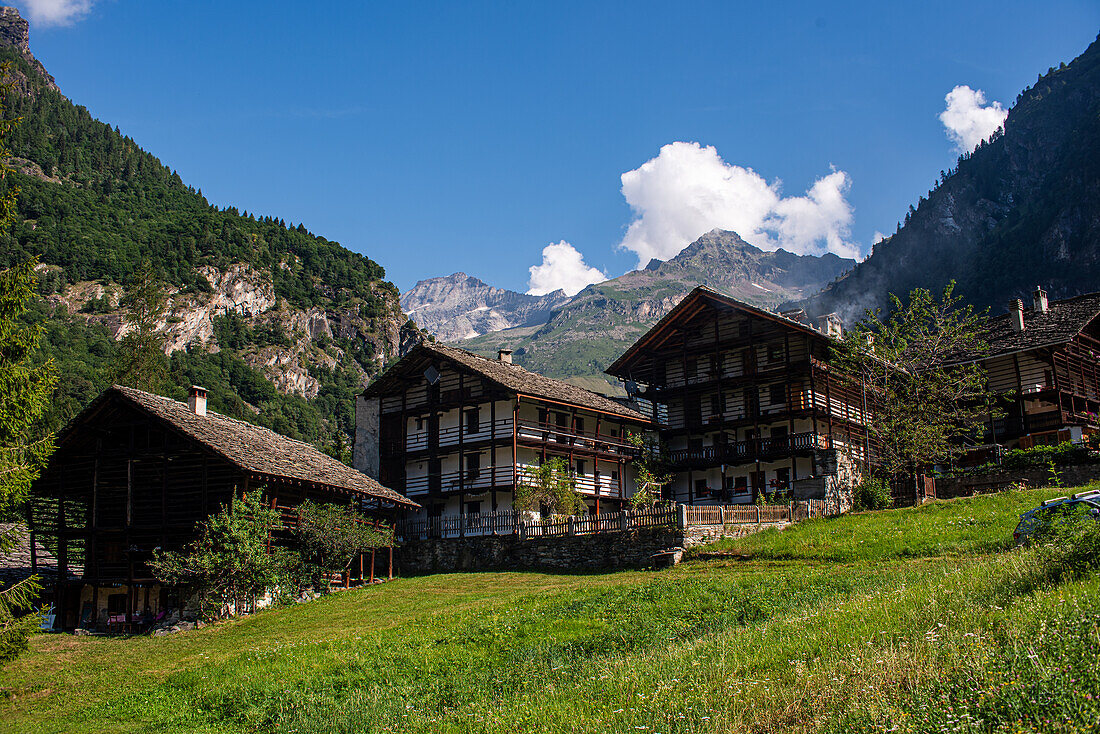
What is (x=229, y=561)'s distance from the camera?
101 feet

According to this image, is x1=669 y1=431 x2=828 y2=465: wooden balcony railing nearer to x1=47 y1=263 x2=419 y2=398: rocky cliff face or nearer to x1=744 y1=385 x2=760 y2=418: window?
x1=744 y1=385 x2=760 y2=418: window

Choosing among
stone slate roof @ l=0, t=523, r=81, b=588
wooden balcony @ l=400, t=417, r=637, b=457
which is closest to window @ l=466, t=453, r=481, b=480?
wooden balcony @ l=400, t=417, r=637, b=457

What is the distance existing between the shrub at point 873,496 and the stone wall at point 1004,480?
2366 mm

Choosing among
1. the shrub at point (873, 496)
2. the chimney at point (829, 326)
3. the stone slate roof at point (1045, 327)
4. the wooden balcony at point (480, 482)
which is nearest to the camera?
the shrub at point (873, 496)

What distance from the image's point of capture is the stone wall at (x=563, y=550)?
32.6 meters

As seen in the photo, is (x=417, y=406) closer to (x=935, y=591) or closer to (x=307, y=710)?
(x=307, y=710)

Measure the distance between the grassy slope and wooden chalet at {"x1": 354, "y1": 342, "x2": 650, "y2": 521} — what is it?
568 inches

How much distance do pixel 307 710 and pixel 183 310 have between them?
15840cm

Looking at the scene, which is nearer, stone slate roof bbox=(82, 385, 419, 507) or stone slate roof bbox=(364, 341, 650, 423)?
stone slate roof bbox=(82, 385, 419, 507)

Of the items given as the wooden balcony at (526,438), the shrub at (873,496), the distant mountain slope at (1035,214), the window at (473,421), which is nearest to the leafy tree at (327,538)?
the wooden balcony at (526,438)

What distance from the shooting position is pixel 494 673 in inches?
670

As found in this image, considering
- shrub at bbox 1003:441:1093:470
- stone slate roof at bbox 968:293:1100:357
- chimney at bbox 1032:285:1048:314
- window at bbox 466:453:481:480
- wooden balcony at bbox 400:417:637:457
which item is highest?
chimney at bbox 1032:285:1048:314

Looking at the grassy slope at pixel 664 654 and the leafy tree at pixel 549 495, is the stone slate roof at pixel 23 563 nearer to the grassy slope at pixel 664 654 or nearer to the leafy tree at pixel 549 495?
the grassy slope at pixel 664 654

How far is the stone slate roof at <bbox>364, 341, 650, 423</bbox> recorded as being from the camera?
47344 mm
